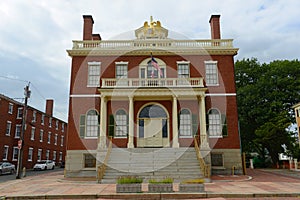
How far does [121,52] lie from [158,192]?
13168 millimetres

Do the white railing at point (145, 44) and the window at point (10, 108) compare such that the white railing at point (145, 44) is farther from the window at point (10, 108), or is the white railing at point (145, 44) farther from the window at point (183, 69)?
the window at point (10, 108)

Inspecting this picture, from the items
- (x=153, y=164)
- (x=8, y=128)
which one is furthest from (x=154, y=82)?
(x=8, y=128)

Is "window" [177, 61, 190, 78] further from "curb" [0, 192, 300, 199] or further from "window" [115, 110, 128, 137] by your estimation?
"curb" [0, 192, 300, 199]

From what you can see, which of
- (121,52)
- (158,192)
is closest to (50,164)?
(121,52)

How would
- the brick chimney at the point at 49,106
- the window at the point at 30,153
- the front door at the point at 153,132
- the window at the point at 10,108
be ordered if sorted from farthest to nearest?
the brick chimney at the point at 49,106 < the window at the point at 30,153 < the window at the point at 10,108 < the front door at the point at 153,132

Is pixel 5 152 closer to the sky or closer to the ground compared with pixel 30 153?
closer to the sky

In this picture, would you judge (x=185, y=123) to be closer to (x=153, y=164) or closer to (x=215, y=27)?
(x=153, y=164)

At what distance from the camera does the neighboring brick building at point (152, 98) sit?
63.8ft

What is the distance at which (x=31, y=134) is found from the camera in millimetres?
37562

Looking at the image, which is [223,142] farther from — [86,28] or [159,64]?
[86,28]

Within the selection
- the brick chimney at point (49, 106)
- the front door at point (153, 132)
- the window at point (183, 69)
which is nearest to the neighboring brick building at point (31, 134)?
the brick chimney at point (49, 106)

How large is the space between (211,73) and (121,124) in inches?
310

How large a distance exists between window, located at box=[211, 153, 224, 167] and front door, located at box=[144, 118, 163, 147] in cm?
383

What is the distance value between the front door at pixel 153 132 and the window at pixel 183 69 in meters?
3.94
